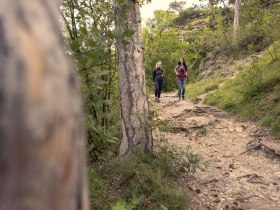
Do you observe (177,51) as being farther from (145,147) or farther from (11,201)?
(11,201)

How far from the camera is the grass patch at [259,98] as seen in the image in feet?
26.0

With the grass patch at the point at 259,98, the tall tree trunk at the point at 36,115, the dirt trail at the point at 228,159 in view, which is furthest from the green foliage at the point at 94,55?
the grass patch at the point at 259,98

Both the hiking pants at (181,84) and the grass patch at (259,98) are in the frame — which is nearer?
the grass patch at (259,98)

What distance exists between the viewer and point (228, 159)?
6.52 meters

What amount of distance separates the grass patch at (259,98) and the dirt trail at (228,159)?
1.03ft

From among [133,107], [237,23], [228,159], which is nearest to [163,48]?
[237,23]

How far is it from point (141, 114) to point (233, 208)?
1.80 meters

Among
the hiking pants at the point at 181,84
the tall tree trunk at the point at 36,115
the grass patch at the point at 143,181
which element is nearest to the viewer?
the tall tree trunk at the point at 36,115

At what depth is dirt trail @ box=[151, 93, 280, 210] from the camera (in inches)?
187

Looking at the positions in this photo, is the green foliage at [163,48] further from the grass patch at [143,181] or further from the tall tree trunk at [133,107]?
the grass patch at [143,181]

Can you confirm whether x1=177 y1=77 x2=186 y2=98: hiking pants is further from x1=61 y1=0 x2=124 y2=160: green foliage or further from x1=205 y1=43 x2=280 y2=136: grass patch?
x1=61 y1=0 x2=124 y2=160: green foliage

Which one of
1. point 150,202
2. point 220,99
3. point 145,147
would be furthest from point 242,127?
point 150,202

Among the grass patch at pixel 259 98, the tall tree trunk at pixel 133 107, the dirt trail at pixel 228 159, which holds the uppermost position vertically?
the tall tree trunk at pixel 133 107

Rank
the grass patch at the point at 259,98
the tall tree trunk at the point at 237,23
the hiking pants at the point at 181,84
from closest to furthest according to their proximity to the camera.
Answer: the grass patch at the point at 259,98 < the hiking pants at the point at 181,84 < the tall tree trunk at the point at 237,23
